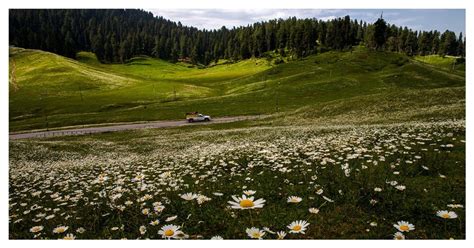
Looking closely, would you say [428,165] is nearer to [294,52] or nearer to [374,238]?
[374,238]

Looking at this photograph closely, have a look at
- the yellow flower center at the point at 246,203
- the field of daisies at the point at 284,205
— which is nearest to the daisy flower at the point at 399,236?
the field of daisies at the point at 284,205

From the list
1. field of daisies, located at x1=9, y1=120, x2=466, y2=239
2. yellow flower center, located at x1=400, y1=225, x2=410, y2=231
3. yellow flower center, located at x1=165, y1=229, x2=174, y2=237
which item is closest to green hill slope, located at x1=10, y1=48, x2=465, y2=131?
field of daisies, located at x1=9, y1=120, x2=466, y2=239

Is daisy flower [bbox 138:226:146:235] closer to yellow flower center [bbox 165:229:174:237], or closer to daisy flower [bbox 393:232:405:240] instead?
yellow flower center [bbox 165:229:174:237]

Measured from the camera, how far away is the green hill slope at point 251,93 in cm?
4609

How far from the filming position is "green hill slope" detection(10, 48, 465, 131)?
151ft

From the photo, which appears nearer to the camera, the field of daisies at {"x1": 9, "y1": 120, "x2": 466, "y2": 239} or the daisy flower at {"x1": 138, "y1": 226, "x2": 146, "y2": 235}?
the daisy flower at {"x1": 138, "y1": 226, "x2": 146, "y2": 235}

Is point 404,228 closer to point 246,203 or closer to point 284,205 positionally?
point 284,205

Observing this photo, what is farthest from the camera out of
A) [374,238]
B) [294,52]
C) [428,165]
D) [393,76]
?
[294,52]

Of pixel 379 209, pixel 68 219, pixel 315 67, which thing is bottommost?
pixel 68 219

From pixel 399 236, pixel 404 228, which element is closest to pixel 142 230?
pixel 399 236

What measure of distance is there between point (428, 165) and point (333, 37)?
615 ft

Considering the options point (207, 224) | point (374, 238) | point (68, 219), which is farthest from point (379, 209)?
point (68, 219)

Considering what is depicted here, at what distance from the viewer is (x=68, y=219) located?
574 cm

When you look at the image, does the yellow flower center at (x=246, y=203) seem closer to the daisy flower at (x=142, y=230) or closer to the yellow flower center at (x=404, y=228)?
the daisy flower at (x=142, y=230)
